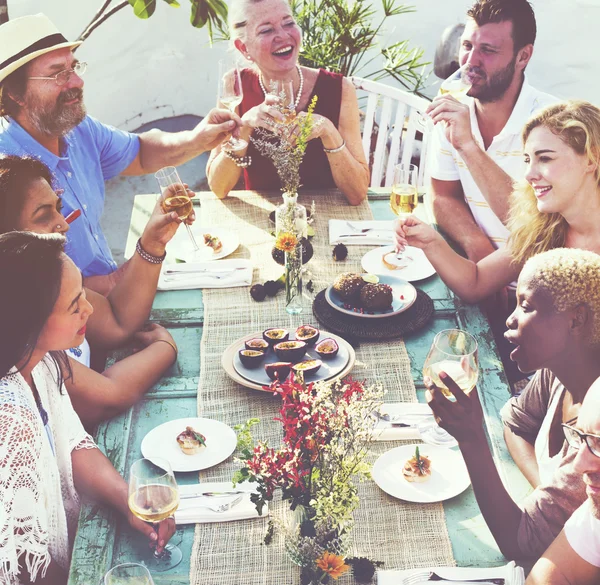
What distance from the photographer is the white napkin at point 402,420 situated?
1.97m

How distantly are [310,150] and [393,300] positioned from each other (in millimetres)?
1165

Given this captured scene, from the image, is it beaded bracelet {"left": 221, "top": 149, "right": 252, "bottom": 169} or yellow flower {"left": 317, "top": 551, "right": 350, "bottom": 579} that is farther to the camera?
Result: beaded bracelet {"left": 221, "top": 149, "right": 252, "bottom": 169}

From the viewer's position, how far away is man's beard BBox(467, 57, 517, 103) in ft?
9.80

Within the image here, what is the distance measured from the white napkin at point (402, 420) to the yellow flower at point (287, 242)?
63 centimetres

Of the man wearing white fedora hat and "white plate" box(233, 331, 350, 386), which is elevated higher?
the man wearing white fedora hat

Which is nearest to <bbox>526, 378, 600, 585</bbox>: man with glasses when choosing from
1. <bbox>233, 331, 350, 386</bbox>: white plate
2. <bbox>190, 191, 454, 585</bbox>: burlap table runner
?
<bbox>190, 191, 454, 585</bbox>: burlap table runner

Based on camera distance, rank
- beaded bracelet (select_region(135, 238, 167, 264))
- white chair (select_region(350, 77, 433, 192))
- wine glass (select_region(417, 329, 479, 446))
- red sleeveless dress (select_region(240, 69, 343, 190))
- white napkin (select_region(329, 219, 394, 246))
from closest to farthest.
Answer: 1. wine glass (select_region(417, 329, 479, 446))
2. beaded bracelet (select_region(135, 238, 167, 264))
3. white napkin (select_region(329, 219, 394, 246))
4. red sleeveless dress (select_region(240, 69, 343, 190))
5. white chair (select_region(350, 77, 433, 192))

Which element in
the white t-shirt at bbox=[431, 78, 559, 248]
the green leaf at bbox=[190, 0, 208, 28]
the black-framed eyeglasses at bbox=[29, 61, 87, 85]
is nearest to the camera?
the black-framed eyeglasses at bbox=[29, 61, 87, 85]

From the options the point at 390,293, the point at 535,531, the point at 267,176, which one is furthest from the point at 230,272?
the point at 535,531

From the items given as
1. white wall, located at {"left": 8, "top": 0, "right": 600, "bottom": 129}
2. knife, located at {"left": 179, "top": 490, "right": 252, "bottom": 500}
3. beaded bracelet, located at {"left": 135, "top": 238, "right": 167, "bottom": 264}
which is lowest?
white wall, located at {"left": 8, "top": 0, "right": 600, "bottom": 129}

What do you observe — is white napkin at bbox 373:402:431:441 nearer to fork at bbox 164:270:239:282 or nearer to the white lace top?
the white lace top

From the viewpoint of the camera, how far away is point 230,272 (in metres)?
2.70

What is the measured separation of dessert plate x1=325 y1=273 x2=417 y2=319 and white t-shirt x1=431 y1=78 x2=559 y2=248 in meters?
0.65

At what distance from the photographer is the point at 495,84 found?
3.00m
